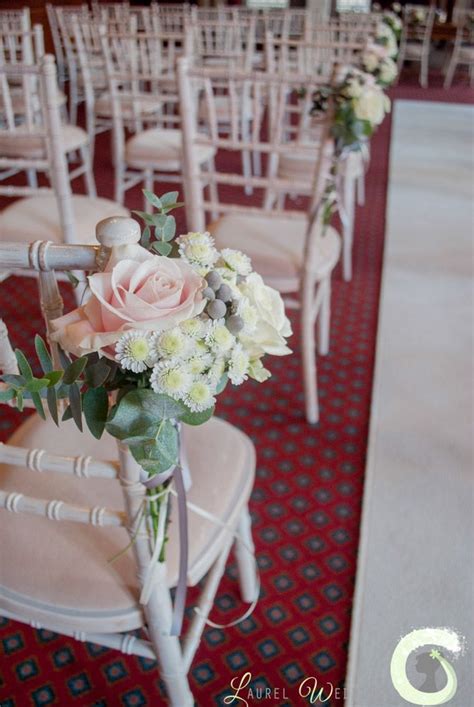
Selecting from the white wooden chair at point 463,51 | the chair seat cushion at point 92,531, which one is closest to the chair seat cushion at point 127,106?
the chair seat cushion at point 92,531

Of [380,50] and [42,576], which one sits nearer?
[42,576]

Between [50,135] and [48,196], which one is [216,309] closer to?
[50,135]

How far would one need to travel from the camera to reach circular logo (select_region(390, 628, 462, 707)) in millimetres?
1202

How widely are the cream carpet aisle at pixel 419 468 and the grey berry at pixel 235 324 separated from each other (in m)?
0.87

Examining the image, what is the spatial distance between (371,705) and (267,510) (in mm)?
561

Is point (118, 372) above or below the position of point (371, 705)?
above

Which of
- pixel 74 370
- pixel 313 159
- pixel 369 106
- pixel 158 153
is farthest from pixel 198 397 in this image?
pixel 158 153

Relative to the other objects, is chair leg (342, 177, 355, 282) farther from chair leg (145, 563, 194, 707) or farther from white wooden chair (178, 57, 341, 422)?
chair leg (145, 563, 194, 707)

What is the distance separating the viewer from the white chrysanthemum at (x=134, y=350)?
625mm

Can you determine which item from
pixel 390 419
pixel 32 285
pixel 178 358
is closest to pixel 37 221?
pixel 32 285

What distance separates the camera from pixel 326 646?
135 centimetres

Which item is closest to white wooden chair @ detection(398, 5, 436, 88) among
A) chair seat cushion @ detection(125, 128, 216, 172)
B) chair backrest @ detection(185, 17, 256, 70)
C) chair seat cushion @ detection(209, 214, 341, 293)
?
chair backrest @ detection(185, 17, 256, 70)

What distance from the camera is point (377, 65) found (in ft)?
7.80

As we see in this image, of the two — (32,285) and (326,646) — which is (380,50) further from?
(326,646)
